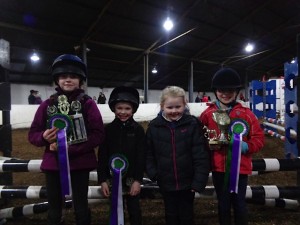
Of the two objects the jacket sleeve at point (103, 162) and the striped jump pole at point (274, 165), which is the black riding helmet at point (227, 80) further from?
the jacket sleeve at point (103, 162)

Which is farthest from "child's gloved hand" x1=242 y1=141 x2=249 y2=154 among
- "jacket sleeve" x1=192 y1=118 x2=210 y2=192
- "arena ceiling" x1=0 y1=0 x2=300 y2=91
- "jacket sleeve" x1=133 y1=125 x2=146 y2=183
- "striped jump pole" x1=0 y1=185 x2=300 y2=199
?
"arena ceiling" x1=0 y1=0 x2=300 y2=91

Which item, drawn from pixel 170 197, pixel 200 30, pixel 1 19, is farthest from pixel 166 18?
pixel 170 197

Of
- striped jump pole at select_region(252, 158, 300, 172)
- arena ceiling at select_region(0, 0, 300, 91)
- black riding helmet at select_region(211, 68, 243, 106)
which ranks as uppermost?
arena ceiling at select_region(0, 0, 300, 91)

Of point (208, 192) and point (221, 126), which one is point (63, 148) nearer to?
point (221, 126)

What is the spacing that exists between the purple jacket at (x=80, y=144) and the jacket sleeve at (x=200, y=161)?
572 mm

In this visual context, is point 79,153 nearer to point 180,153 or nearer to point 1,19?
point 180,153

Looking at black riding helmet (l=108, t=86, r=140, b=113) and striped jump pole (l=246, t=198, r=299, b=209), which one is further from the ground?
black riding helmet (l=108, t=86, r=140, b=113)

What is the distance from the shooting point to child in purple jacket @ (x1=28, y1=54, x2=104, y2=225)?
1.45 metres

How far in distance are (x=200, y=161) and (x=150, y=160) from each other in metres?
0.31

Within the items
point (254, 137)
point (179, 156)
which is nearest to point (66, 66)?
point (179, 156)

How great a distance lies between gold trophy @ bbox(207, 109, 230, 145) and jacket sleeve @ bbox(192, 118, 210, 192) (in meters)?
0.06

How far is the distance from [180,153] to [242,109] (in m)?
0.50

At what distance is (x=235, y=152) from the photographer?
1533 mm

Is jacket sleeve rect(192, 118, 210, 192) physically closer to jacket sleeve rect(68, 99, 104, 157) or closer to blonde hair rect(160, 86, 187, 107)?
blonde hair rect(160, 86, 187, 107)
